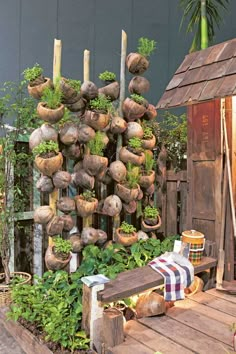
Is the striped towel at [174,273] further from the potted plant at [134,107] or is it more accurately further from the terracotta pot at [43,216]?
the potted plant at [134,107]

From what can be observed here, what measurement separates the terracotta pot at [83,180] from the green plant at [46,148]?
1.19ft

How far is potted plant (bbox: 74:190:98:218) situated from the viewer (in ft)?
9.78

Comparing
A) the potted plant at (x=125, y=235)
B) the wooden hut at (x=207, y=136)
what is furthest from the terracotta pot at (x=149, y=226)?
the wooden hut at (x=207, y=136)

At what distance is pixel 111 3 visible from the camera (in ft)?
19.1

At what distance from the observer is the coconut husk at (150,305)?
254cm

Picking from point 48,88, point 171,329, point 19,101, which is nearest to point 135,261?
point 171,329

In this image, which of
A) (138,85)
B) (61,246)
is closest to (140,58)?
(138,85)

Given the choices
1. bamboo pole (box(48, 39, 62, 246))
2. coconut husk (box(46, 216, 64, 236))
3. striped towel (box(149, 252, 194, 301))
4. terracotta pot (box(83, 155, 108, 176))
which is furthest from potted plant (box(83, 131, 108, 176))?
striped towel (box(149, 252, 194, 301))

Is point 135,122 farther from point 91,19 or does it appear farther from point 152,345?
point 91,19

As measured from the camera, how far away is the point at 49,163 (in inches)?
108

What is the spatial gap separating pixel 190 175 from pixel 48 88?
157 cm

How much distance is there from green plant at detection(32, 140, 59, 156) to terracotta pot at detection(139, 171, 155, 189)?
998mm

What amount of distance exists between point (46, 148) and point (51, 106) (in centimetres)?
35

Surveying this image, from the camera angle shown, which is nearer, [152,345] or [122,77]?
[152,345]
